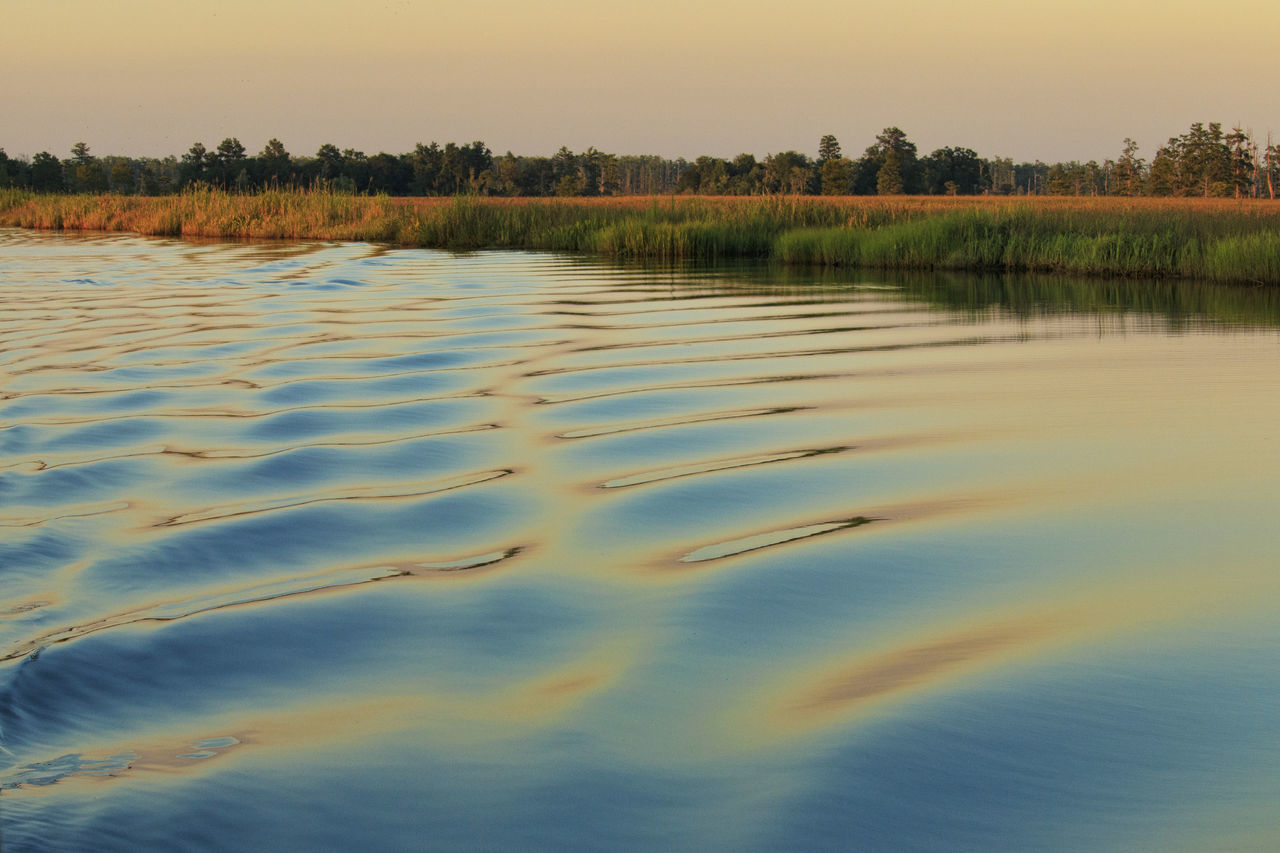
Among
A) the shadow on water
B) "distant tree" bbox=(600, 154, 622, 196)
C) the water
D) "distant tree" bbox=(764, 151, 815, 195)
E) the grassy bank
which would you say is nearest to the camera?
the water

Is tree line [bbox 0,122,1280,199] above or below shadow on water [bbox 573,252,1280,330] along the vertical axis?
above

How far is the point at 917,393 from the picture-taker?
6.24 meters

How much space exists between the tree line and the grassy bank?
39297 mm

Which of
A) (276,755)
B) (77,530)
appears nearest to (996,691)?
(276,755)

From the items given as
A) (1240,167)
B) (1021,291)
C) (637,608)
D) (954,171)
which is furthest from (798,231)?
(954,171)

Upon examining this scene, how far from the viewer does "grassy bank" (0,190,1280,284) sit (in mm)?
14703

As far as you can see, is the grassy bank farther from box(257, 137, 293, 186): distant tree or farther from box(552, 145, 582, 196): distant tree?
box(552, 145, 582, 196): distant tree

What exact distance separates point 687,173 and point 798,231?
294 feet

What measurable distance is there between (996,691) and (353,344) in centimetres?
627

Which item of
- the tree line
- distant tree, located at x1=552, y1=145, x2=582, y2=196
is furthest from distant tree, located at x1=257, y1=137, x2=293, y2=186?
distant tree, located at x1=552, y1=145, x2=582, y2=196

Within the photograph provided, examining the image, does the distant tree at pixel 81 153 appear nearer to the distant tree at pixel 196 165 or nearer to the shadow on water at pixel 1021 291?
the distant tree at pixel 196 165

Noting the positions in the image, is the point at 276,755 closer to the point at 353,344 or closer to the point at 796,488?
the point at 796,488

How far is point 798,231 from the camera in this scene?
59.5 feet

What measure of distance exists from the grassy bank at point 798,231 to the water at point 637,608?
8593 mm
